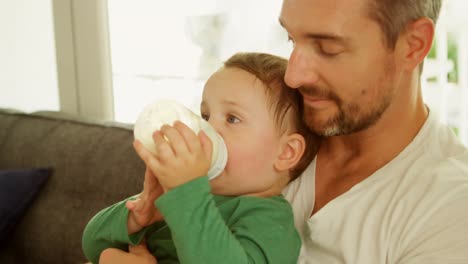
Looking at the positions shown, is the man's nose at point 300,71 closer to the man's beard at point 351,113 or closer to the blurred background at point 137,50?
the man's beard at point 351,113

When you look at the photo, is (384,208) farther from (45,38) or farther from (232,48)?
(45,38)

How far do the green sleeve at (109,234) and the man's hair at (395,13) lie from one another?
670 mm

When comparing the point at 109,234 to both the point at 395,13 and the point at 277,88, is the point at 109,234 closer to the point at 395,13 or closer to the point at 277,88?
the point at 277,88

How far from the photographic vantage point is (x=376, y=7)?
45.3 inches

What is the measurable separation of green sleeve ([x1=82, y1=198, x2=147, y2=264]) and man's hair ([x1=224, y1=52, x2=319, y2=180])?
0.40 meters

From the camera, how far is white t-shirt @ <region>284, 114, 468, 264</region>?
1.01 meters

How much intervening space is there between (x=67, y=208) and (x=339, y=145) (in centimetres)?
110

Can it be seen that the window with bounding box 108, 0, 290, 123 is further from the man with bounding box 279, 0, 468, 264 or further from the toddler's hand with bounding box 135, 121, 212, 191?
the toddler's hand with bounding box 135, 121, 212, 191

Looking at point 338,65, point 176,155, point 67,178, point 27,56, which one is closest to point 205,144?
point 176,155

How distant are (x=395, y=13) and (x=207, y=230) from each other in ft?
1.97

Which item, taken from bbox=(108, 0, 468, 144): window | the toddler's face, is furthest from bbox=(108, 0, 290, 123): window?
the toddler's face

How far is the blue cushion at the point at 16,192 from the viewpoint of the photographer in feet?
6.60

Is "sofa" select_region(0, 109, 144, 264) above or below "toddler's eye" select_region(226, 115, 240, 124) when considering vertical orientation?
below

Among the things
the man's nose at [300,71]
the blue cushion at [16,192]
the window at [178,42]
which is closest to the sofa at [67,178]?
the blue cushion at [16,192]
